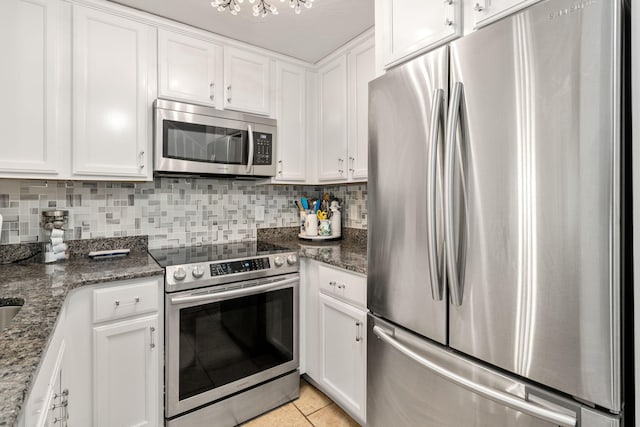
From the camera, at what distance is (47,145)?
1616 millimetres

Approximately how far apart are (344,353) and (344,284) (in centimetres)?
39

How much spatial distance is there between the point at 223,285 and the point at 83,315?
0.63 m

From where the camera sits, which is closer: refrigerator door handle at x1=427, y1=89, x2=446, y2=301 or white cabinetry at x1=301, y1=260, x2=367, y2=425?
refrigerator door handle at x1=427, y1=89, x2=446, y2=301

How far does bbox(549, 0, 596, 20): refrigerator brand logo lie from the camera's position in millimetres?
754

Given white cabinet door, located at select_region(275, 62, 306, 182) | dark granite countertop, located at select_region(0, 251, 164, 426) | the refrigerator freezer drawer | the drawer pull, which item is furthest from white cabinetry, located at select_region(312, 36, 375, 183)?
the drawer pull

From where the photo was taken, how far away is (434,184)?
3.46ft

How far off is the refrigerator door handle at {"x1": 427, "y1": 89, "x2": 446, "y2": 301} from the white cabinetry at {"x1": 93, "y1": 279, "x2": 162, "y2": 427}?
1320 mm

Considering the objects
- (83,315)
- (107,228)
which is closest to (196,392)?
(83,315)

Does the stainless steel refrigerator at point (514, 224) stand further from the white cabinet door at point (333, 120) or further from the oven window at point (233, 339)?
the white cabinet door at point (333, 120)

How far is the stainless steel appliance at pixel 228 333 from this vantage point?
162 cm

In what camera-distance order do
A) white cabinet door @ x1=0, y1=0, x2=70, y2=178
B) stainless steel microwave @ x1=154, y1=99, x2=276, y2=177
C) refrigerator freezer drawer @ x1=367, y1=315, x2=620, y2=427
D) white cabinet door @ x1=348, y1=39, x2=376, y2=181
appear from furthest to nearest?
white cabinet door @ x1=348, y1=39, x2=376, y2=181
stainless steel microwave @ x1=154, y1=99, x2=276, y2=177
white cabinet door @ x1=0, y1=0, x2=70, y2=178
refrigerator freezer drawer @ x1=367, y1=315, x2=620, y2=427

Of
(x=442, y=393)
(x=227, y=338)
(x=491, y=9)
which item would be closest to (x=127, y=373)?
(x=227, y=338)

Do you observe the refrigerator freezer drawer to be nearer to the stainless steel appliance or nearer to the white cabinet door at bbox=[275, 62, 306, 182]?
the stainless steel appliance

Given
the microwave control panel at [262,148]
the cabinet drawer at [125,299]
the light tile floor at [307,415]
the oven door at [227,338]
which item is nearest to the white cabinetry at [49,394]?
the cabinet drawer at [125,299]
